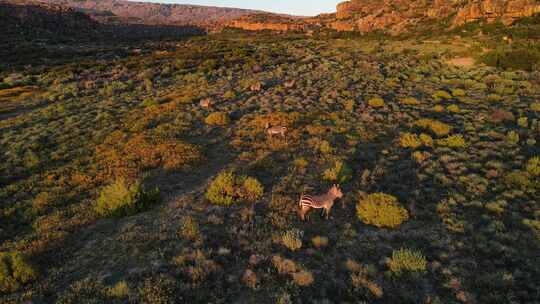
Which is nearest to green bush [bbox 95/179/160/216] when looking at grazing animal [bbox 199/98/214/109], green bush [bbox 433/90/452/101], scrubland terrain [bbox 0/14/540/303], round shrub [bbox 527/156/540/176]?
scrubland terrain [bbox 0/14/540/303]

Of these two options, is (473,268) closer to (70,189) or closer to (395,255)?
(395,255)

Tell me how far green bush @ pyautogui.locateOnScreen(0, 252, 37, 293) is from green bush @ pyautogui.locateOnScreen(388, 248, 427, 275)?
29.8ft

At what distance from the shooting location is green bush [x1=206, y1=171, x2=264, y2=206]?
11078 mm

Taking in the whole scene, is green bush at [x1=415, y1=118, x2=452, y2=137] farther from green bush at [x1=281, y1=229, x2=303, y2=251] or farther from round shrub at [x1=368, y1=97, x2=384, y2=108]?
green bush at [x1=281, y1=229, x2=303, y2=251]

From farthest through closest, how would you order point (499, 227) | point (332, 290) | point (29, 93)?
1. point (29, 93)
2. point (499, 227)
3. point (332, 290)

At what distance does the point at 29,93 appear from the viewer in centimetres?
3103

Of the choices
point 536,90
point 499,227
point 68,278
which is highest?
point 536,90

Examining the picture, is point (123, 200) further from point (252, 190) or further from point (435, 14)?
point (435, 14)

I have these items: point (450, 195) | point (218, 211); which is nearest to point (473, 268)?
point (450, 195)

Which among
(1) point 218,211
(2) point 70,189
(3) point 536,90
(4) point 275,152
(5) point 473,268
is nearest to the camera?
(5) point 473,268

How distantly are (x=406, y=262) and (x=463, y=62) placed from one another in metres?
36.4

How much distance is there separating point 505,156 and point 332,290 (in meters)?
11.6

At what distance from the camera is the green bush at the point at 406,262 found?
7.82 meters

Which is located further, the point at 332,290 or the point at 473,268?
the point at 473,268
